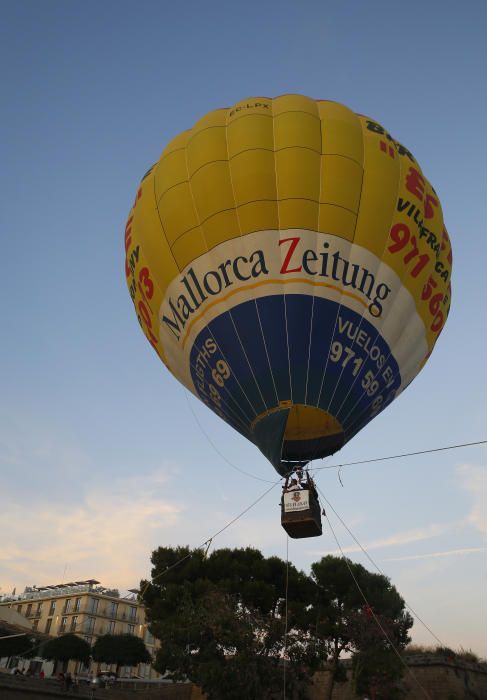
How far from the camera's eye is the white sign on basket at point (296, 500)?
34.8ft

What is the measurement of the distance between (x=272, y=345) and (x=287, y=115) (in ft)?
15.3

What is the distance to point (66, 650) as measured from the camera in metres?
38.9

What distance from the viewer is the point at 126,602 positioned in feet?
214

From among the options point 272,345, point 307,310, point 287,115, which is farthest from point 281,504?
point 287,115

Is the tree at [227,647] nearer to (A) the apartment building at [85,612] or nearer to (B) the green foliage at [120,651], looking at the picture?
(B) the green foliage at [120,651]

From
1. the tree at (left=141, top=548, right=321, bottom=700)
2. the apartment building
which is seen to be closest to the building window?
the apartment building

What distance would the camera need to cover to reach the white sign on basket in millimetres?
10613

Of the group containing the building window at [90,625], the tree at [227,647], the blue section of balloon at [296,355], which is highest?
the building window at [90,625]

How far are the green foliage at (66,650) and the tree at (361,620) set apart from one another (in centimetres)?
1887

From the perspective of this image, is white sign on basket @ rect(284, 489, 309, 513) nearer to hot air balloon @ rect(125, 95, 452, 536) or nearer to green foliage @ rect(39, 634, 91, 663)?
hot air balloon @ rect(125, 95, 452, 536)

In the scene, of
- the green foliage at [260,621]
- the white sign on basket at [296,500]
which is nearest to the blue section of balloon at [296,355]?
the white sign on basket at [296,500]

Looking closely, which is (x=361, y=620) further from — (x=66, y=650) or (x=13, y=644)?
(x=13, y=644)

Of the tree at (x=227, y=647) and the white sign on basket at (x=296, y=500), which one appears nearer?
the white sign on basket at (x=296, y=500)

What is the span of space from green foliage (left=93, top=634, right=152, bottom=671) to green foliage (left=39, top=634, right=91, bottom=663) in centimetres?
195
